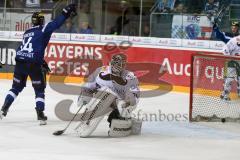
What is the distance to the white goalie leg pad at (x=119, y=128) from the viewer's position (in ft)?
28.5

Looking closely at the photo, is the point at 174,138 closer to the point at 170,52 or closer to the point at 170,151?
the point at 170,151

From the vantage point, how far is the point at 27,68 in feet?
32.1

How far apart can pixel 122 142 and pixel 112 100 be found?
68cm

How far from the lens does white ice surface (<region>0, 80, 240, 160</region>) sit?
739 centimetres

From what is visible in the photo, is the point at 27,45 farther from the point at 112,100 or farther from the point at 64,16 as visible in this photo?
the point at 112,100

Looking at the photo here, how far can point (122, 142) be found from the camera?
834cm

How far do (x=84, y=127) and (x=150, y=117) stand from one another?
260 centimetres

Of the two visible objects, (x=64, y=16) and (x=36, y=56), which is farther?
(x=36, y=56)

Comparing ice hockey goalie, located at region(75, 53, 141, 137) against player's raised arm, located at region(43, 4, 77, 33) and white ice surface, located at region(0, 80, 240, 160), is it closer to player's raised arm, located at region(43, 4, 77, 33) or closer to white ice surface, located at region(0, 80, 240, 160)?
white ice surface, located at region(0, 80, 240, 160)

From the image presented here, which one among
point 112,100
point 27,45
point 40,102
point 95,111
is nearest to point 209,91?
point 112,100

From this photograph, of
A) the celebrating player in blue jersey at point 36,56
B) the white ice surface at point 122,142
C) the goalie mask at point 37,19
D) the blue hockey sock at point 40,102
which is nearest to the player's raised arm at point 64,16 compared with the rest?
the celebrating player in blue jersey at point 36,56

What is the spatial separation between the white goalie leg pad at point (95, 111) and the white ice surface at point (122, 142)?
13cm

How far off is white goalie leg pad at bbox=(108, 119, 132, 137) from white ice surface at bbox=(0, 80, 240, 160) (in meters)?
0.11

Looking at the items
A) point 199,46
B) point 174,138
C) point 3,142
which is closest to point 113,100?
point 174,138
